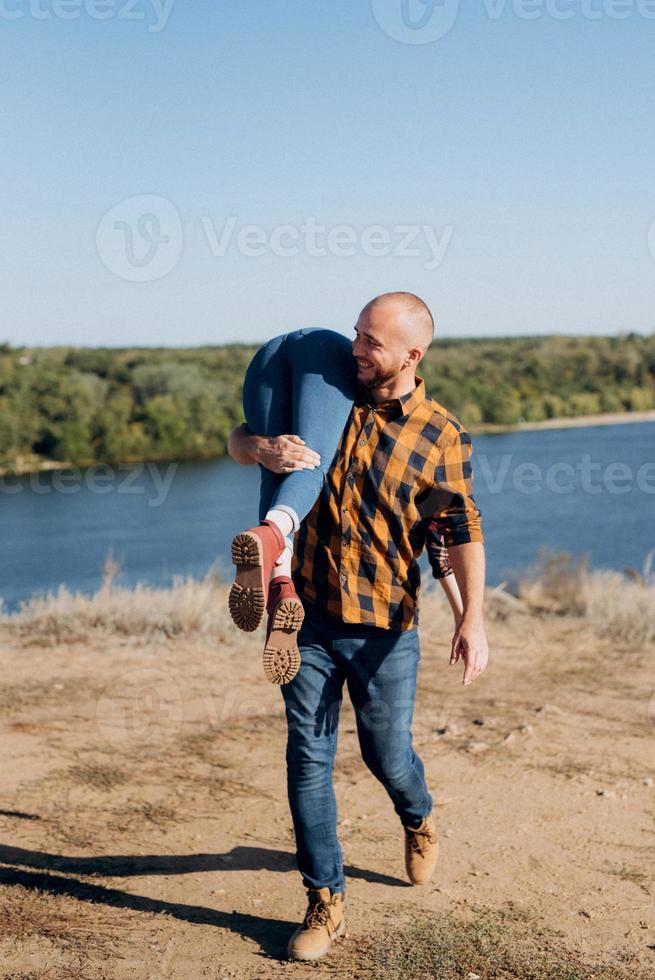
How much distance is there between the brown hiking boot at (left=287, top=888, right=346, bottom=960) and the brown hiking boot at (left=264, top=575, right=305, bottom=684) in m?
0.85

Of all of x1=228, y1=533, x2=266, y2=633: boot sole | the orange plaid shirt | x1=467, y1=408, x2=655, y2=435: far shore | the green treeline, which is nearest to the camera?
x1=228, y1=533, x2=266, y2=633: boot sole

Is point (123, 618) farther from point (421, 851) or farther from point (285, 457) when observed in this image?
point (285, 457)

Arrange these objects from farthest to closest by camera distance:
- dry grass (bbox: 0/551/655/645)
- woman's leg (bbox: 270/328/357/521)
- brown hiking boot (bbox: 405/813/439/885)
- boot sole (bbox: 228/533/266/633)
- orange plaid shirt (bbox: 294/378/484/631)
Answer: dry grass (bbox: 0/551/655/645) < brown hiking boot (bbox: 405/813/439/885) < orange plaid shirt (bbox: 294/378/484/631) < woman's leg (bbox: 270/328/357/521) < boot sole (bbox: 228/533/266/633)

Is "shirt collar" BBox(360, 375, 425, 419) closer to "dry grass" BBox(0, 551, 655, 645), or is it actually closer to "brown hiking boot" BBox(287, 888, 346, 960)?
"brown hiking boot" BBox(287, 888, 346, 960)

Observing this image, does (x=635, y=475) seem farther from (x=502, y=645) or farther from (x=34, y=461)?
(x=502, y=645)

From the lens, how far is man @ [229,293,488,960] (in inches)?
133

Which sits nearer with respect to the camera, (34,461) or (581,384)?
(34,461)

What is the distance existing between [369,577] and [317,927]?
116cm

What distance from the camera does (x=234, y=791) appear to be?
200 inches

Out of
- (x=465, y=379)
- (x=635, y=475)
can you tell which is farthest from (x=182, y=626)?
(x=465, y=379)

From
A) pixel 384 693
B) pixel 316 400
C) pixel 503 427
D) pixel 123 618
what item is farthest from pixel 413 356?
pixel 503 427

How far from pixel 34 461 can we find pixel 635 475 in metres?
Answer: 23.7

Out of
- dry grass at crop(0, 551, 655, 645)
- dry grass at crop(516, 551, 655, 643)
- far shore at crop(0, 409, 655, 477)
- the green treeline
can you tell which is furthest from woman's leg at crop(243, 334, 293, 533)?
far shore at crop(0, 409, 655, 477)

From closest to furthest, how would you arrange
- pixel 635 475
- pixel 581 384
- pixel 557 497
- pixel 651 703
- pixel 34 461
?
pixel 651 703 → pixel 557 497 → pixel 635 475 → pixel 34 461 → pixel 581 384
